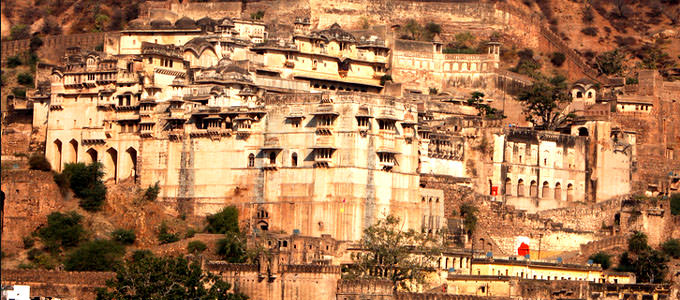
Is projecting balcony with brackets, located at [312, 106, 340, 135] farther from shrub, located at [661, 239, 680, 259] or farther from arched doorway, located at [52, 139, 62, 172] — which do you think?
shrub, located at [661, 239, 680, 259]

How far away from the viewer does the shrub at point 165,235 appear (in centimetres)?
7831

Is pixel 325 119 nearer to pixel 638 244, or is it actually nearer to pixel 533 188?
pixel 533 188

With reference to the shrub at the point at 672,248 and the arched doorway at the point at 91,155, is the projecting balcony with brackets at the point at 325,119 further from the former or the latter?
the shrub at the point at 672,248

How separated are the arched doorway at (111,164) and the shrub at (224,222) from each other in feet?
23.6

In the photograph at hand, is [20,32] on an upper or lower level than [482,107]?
upper

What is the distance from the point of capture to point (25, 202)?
257 ft

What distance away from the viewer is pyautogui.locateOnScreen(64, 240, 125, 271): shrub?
74.1m

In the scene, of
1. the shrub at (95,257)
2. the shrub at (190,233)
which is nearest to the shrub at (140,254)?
the shrub at (95,257)

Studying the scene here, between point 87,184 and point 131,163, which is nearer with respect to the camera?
point 87,184

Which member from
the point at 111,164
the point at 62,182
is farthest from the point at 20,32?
the point at 62,182

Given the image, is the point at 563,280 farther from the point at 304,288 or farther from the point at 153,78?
the point at 153,78

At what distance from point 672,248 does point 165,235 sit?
24.8 m

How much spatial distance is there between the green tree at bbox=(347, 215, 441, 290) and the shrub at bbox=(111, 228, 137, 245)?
34.5ft

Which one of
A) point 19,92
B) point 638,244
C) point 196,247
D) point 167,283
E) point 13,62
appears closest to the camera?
point 167,283
